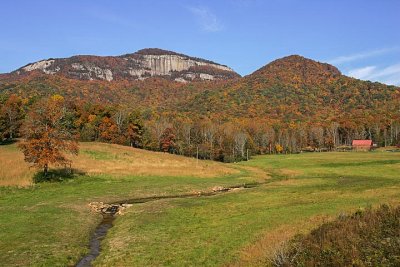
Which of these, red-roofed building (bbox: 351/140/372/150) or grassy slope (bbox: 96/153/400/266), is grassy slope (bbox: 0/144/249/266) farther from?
red-roofed building (bbox: 351/140/372/150)

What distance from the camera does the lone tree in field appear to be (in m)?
56.7

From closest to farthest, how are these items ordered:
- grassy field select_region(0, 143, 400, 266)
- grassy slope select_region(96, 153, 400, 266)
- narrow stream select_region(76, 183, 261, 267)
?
grassy slope select_region(96, 153, 400, 266)
grassy field select_region(0, 143, 400, 266)
narrow stream select_region(76, 183, 261, 267)

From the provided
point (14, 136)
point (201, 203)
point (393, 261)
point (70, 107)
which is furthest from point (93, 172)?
point (70, 107)

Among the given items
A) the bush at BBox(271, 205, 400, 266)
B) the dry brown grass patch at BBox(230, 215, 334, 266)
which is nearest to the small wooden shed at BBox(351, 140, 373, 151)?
the dry brown grass patch at BBox(230, 215, 334, 266)

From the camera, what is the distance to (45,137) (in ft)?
189

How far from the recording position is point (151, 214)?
35.7 metres

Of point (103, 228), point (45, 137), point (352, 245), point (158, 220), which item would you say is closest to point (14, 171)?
point (45, 137)

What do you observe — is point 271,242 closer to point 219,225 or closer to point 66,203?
point 219,225

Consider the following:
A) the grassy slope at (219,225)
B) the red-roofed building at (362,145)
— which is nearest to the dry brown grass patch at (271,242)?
the grassy slope at (219,225)

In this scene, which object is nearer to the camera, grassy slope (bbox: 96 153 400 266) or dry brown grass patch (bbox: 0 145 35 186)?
grassy slope (bbox: 96 153 400 266)

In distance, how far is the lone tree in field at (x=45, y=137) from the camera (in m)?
56.7

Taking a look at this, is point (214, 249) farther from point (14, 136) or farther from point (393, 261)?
point (14, 136)

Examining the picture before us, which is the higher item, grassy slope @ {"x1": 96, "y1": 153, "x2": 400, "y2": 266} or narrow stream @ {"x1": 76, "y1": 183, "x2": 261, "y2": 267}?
grassy slope @ {"x1": 96, "y1": 153, "x2": 400, "y2": 266}

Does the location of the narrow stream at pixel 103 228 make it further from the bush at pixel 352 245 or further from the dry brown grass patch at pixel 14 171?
the dry brown grass patch at pixel 14 171
